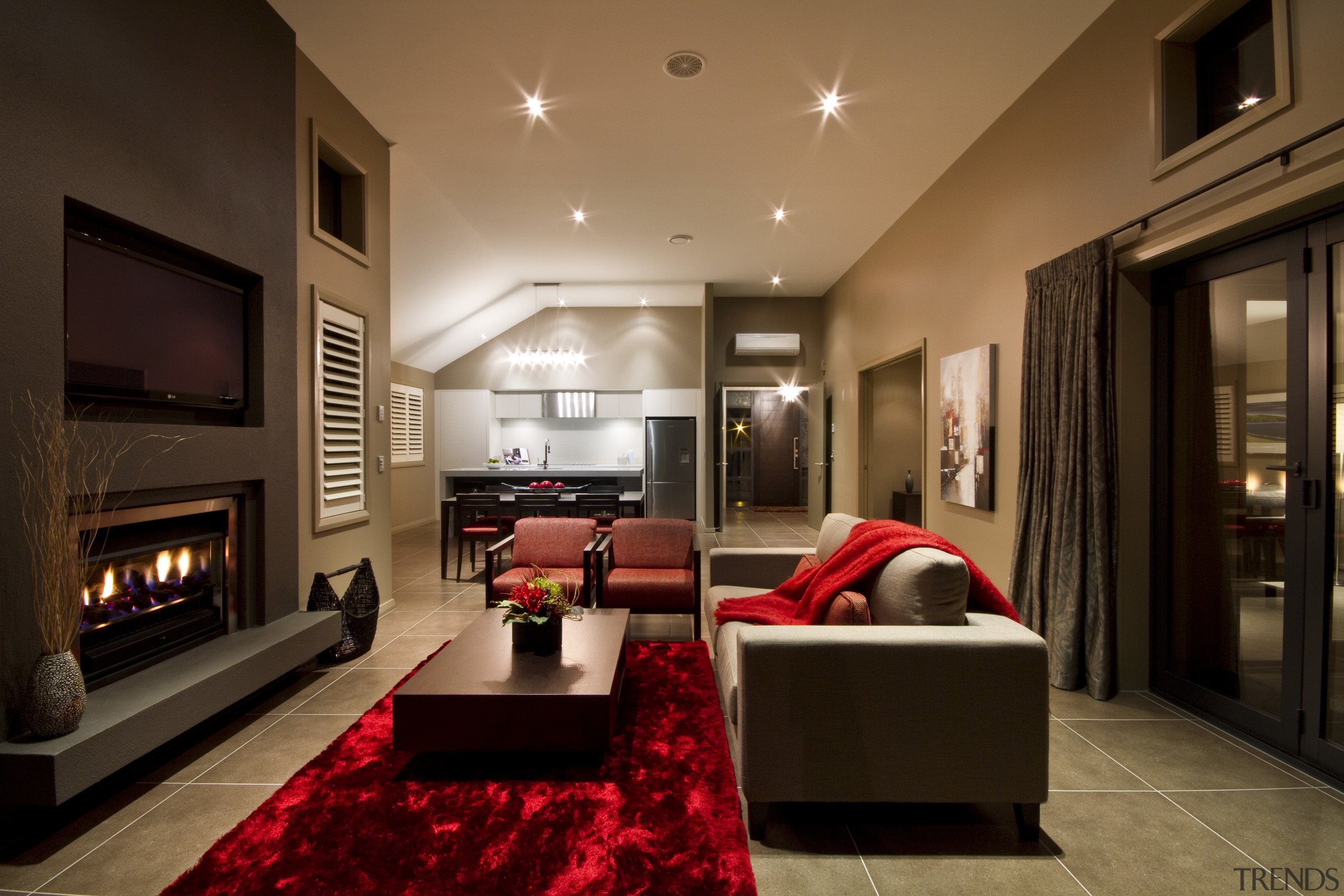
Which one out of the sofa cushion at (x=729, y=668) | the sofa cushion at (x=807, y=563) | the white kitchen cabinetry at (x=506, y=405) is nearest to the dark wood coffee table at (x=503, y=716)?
the sofa cushion at (x=729, y=668)

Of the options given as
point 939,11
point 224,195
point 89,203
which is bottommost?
point 89,203

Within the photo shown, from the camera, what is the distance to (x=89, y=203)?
2.14 m

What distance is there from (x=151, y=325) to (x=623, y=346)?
6858 millimetres

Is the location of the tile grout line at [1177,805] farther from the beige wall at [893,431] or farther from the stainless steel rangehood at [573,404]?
the stainless steel rangehood at [573,404]

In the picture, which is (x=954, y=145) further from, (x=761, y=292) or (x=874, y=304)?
(x=761, y=292)

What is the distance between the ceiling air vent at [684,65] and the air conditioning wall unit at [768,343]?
17.7ft

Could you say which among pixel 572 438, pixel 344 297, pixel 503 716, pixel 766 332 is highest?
pixel 766 332

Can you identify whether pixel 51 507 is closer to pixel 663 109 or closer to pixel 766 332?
pixel 663 109

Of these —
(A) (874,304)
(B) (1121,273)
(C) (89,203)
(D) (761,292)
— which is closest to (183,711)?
(C) (89,203)

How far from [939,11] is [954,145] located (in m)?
1.52

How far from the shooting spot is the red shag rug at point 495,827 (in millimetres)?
1704

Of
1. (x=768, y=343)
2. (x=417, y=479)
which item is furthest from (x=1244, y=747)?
(x=417, y=479)

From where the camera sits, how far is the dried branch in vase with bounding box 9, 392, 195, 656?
1.91 m

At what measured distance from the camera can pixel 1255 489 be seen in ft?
8.27
